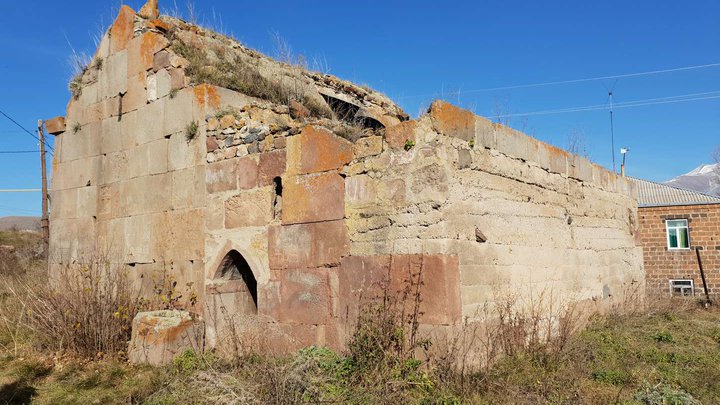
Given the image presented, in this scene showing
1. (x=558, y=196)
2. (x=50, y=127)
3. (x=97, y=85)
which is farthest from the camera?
(x=50, y=127)

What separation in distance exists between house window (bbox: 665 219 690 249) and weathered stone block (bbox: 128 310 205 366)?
22.7 metres

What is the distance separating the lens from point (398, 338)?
502 centimetres

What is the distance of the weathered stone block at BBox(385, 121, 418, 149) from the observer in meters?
5.25

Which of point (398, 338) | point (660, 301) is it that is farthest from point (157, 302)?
point (660, 301)

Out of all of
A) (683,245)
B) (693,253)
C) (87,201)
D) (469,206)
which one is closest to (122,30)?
(87,201)

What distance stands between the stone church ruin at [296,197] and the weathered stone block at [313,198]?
16 mm

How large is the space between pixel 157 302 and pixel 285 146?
274 cm

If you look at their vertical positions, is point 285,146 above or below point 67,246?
above

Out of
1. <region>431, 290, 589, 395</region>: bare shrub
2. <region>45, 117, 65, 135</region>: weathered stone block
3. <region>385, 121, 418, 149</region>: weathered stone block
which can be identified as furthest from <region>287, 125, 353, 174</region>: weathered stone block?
<region>45, 117, 65, 135</region>: weathered stone block

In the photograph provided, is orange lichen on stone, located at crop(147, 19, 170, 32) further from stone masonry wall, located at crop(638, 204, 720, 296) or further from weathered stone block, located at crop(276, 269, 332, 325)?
stone masonry wall, located at crop(638, 204, 720, 296)

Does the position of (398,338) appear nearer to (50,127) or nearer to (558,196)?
(558,196)

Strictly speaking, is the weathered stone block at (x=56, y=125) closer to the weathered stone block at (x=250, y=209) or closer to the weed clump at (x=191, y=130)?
the weed clump at (x=191, y=130)

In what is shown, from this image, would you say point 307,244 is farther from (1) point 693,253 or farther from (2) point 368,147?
(1) point 693,253

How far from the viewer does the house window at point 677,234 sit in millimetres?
23734
